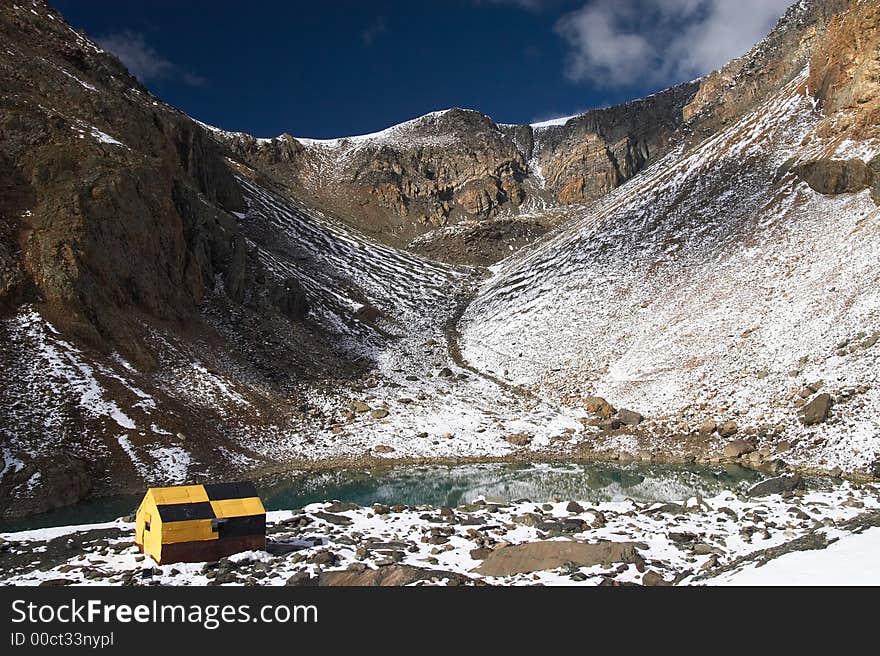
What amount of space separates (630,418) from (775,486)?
13980mm

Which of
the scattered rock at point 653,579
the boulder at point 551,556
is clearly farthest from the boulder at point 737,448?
the scattered rock at point 653,579

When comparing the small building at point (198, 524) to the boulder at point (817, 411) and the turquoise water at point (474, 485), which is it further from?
the boulder at point (817, 411)

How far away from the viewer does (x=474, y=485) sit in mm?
32469

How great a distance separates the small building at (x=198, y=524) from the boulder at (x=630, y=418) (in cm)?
2575

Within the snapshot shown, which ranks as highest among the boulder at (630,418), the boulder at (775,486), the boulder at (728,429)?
the boulder at (630,418)

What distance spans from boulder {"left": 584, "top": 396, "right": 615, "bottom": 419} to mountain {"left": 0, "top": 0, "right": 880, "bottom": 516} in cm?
26

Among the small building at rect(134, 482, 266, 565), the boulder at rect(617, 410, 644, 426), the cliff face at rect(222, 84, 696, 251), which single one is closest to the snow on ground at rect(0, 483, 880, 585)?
the small building at rect(134, 482, 266, 565)

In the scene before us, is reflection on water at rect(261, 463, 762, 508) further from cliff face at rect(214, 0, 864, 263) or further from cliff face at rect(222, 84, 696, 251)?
cliff face at rect(222, 84, 696, 251)

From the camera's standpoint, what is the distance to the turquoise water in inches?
1082

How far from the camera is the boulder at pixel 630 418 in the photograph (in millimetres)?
38969

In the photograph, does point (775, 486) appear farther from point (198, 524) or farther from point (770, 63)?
point (770, 63)

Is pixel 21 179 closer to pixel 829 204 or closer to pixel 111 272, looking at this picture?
pixel 111 272

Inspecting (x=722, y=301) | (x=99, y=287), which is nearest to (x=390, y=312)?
(x=722, y=301)

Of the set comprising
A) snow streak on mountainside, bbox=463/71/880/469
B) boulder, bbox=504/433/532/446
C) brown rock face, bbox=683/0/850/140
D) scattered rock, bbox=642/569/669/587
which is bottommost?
scattered rock, bbox=642/569/669/587
